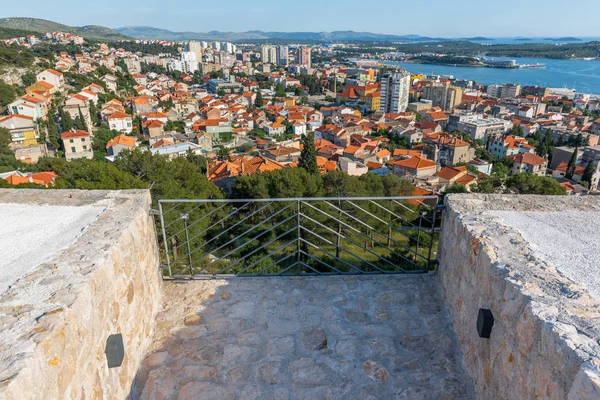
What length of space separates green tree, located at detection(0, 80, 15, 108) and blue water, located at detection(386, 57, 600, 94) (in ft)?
305

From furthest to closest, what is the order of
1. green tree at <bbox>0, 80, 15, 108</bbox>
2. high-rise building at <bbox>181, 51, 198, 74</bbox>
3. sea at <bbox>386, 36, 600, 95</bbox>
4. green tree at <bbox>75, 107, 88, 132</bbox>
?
high-rise building at <bbox>181, 51, 198, 74</bbox> → sea at <bbox>386, 36, 600, 95</bbox> → green tree at <bbox>75, 107, 88, 132</bbox> → green tree at <bbox>0, 80, 15, 108</bbox>

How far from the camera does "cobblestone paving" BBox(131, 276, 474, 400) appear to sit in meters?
2.15

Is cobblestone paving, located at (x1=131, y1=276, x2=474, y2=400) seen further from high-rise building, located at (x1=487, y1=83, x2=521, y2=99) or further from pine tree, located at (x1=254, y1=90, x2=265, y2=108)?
high-rise building, located at (x1=487, y1=83, x2=521, y2=99)

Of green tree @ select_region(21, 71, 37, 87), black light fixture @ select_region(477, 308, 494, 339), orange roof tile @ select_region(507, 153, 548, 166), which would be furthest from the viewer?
green tree @ select_region(21, 71, 37, 87)

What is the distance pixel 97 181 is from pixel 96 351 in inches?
349

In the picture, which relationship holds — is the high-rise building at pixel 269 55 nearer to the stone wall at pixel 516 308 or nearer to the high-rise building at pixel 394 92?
the high-rise building at pixel 394 92

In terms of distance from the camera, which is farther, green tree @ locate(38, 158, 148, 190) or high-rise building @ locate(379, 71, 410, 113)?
high-rise building @ locate(379, 71, 410, 113)

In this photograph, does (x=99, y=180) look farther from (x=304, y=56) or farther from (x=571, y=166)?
(x=304, y=56)

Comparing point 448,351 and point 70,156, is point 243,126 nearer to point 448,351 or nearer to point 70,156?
point 70,156

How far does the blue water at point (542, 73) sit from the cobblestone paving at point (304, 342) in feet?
330

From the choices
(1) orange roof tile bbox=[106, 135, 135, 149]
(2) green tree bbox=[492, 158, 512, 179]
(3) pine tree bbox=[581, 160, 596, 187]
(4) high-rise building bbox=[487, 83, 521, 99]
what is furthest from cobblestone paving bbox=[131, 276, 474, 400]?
(4) high-rise building bbox=[487, 83, 521, 99]

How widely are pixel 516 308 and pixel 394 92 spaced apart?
6596 cm

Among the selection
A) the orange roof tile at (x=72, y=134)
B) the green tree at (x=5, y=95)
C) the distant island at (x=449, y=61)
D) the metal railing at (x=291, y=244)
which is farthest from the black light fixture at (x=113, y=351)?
the distant island at (x=449, y=61)

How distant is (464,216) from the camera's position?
2.47 m
